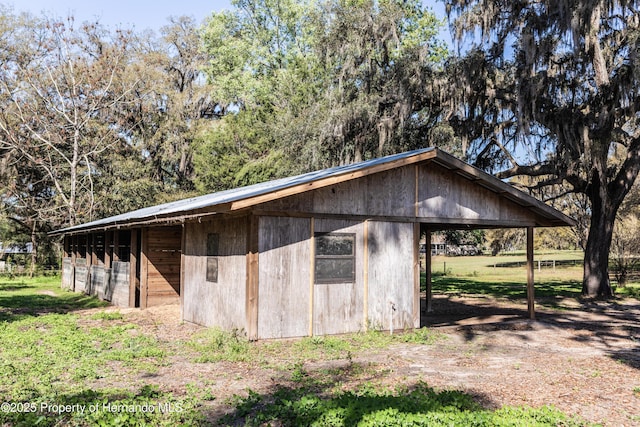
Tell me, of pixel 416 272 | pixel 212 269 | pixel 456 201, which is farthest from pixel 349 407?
pixel 456 201

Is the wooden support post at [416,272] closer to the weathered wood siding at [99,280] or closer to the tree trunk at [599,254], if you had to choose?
the weathered wood siding at [99,280]

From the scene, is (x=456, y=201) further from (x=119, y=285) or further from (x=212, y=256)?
(x=119, y=285)

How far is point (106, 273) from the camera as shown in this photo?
677 inches

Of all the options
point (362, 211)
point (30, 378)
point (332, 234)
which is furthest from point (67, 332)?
point (362, 211)

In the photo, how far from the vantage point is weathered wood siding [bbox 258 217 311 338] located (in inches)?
394

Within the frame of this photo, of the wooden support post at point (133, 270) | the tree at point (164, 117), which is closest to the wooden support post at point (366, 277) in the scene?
the wooden support post at point (133, 270)

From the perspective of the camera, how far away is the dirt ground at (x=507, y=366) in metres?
6.58

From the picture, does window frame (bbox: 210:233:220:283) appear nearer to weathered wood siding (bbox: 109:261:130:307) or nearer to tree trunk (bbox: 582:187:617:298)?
weathered wood siding (bbox: 109:261:130:307)

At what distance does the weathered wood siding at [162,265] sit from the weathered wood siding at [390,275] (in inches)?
271

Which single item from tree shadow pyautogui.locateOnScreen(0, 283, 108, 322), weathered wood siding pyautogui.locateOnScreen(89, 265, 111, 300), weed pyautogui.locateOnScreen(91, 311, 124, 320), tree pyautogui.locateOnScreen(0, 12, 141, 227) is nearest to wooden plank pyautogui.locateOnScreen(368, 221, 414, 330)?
weed pyautogui.locateOnScreen(91, 311, 124, 320)

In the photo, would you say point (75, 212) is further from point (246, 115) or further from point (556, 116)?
point (556, 116)

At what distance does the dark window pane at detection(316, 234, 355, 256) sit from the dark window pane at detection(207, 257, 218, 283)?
7.55 feet

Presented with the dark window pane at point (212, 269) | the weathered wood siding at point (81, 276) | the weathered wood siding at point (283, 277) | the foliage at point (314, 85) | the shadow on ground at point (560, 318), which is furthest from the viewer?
the foliage at point (314, 85)

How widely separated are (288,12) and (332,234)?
107ft
